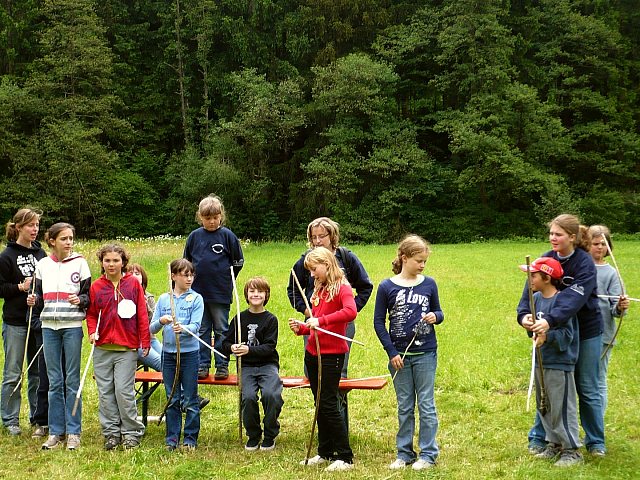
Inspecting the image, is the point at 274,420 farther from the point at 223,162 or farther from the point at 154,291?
the point at 223,162

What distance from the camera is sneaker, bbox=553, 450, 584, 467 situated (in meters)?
5.10

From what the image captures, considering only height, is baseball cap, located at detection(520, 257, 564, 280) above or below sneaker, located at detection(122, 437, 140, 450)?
above

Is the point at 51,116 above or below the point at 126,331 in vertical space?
above

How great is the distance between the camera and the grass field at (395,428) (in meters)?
5.23

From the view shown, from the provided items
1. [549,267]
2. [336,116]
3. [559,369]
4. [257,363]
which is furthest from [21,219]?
[336,116]

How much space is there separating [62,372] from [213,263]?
5.66 feet

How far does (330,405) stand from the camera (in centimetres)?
538

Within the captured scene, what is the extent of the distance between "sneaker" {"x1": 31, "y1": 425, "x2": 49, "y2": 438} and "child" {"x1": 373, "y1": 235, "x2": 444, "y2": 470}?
3193 mm

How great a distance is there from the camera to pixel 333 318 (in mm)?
5328

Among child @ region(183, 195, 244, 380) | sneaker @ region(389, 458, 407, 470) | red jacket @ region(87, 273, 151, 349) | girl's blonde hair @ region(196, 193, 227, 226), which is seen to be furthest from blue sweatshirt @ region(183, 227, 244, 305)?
sneaker @ region(389, 458, 407, 470)

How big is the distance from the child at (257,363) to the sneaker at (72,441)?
56.1 inches

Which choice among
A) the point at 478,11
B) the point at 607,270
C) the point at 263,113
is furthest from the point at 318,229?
the point at 478,11

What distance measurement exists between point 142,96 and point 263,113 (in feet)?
31.1

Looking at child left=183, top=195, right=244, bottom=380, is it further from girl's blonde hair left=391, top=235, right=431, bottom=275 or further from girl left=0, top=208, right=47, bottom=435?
girl's blonde hair left=391, top=235, right=431, bottom=275
